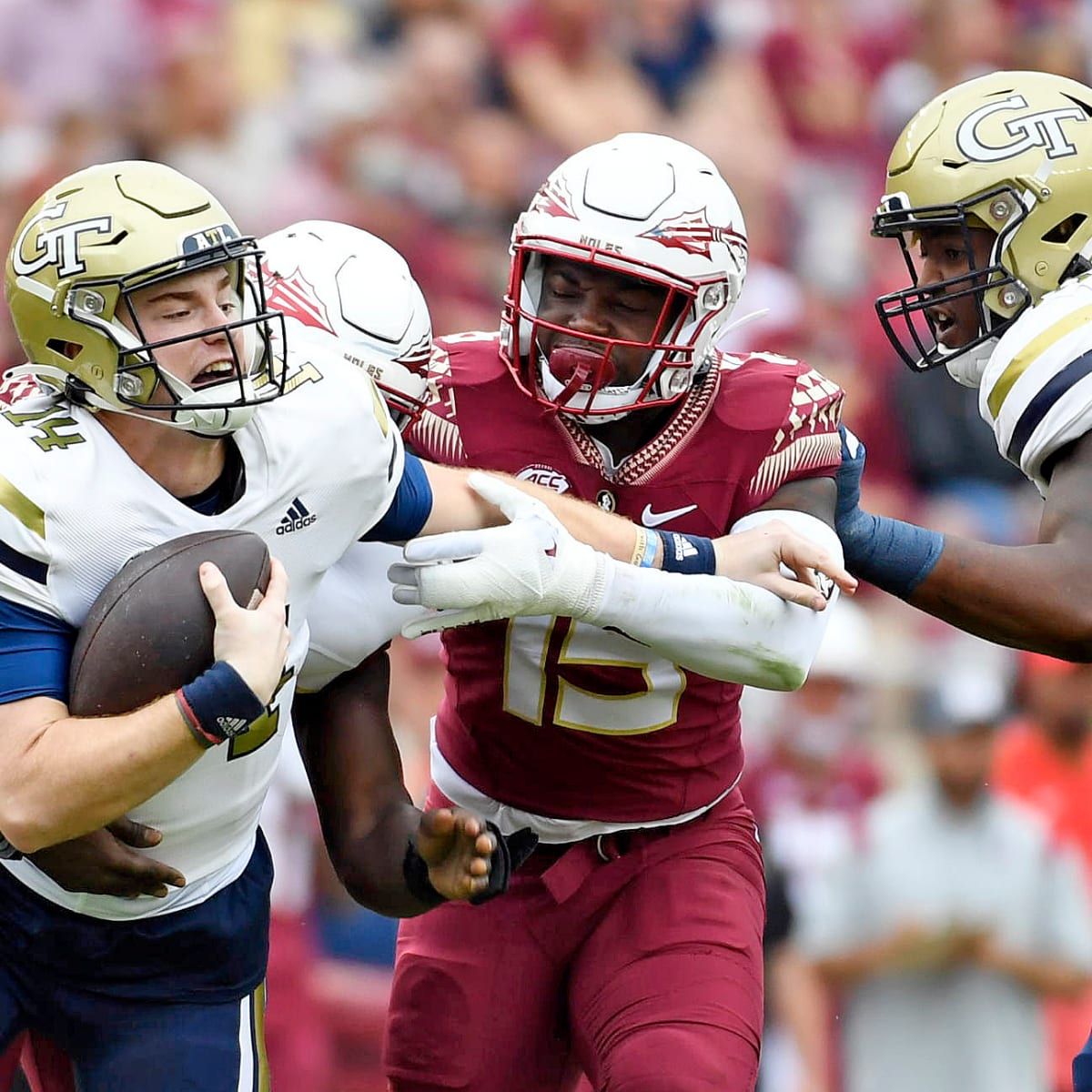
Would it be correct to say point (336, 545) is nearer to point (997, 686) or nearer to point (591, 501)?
point (591, 501)

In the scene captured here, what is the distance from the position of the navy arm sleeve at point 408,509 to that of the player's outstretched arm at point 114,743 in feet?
1.52

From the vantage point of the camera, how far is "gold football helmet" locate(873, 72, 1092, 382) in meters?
3.42

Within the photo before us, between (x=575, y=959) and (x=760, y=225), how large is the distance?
13.4 ft

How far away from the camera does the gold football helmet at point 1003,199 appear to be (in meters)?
3.42

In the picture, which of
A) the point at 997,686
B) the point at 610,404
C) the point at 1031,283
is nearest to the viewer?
the point at 610,404

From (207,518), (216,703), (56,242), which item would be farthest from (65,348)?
(216,703)

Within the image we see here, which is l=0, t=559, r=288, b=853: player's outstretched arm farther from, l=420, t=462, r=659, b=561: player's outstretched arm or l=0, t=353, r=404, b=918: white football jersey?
l=420, t=462, r=659, b=561: player's outstretched arm

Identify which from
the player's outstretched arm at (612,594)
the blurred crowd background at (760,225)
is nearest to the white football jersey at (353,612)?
the player's outstretched arm at (612,594)

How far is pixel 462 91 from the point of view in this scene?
6.80 metres

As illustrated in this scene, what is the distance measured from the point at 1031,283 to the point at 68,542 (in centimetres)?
172

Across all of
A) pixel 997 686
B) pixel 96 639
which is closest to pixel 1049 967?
pixel 997 686

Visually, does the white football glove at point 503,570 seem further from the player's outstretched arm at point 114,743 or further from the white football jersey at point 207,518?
the player's outstretched arm at point 114,743

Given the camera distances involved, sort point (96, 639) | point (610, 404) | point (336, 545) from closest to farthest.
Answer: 1. point (96, 639)
2. point (336, 545)
3. point (610, 404)

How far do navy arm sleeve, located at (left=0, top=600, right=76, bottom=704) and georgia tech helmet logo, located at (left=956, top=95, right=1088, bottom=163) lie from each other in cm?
179
